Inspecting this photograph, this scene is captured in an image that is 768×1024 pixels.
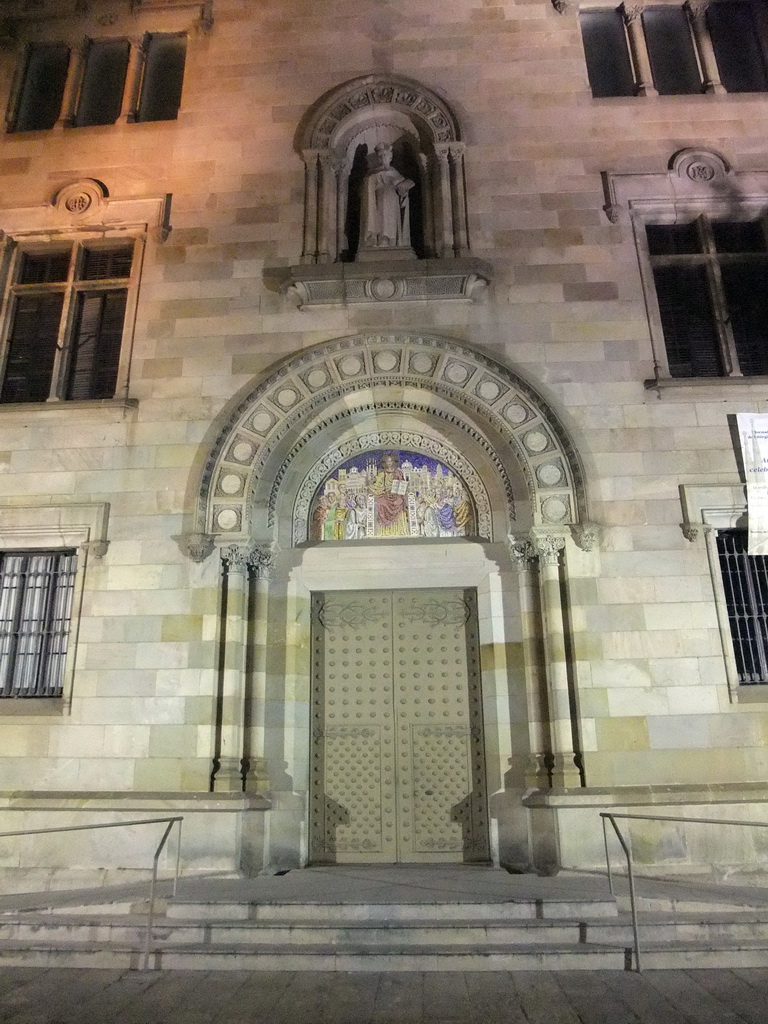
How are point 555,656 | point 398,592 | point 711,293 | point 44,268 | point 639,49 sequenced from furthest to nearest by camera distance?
point 639,49, point 44,268, point 711,293, point 398,592, point 555,656

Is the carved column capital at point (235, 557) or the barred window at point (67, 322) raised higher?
the barred window at point (67, 322)

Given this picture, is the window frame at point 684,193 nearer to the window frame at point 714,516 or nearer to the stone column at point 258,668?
the window frame at point 714,516

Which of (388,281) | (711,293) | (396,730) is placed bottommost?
(396,730)

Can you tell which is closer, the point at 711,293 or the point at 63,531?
the point at 63,531

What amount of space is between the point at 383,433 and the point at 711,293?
16.0ft

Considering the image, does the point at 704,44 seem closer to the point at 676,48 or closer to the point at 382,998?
the point at 676,48

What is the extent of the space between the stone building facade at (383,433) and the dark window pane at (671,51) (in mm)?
68

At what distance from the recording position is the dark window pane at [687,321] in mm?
9531

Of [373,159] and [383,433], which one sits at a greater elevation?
[373,159]

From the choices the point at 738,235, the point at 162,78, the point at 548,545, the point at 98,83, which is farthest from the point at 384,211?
the point at 98,83

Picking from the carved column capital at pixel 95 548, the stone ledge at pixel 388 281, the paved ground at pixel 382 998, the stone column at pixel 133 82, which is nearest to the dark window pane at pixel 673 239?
the stone ledge at pixel 388 281

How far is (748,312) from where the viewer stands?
981cm

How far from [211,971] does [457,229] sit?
9015 mm

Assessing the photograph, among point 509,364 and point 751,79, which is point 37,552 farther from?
point 751,79
